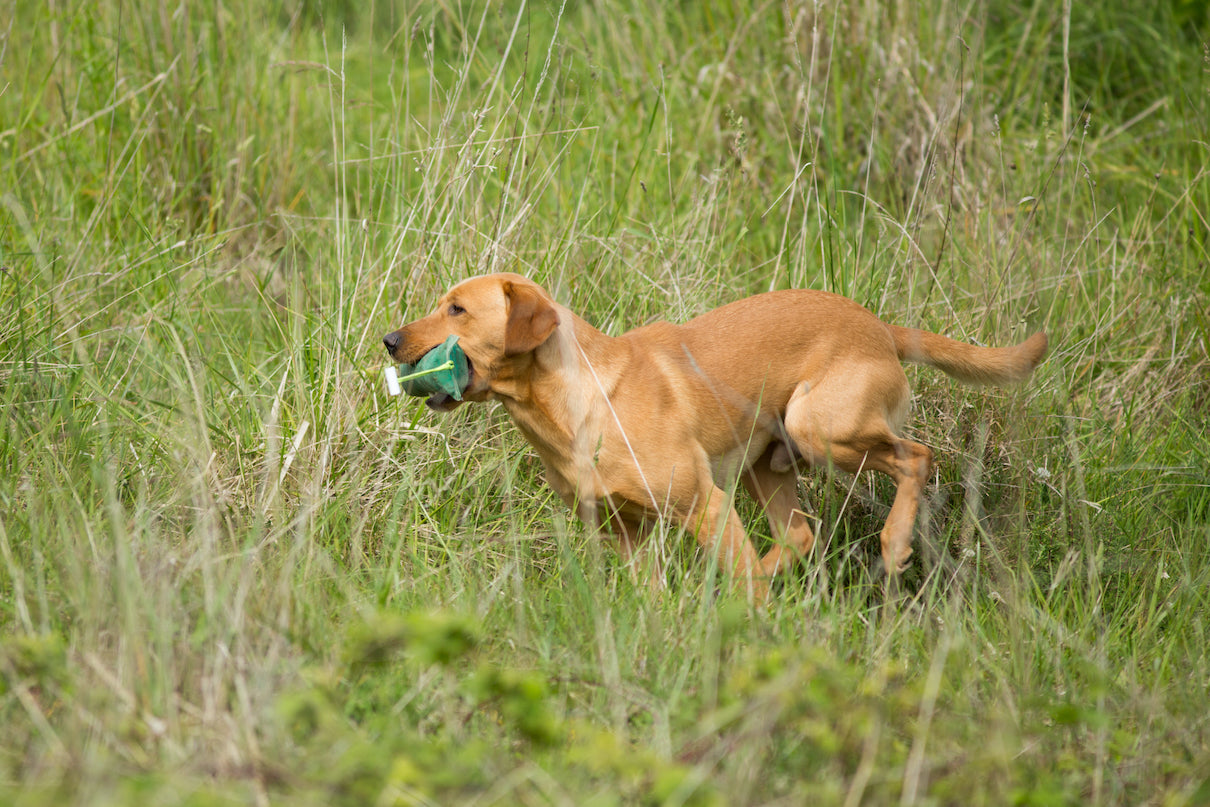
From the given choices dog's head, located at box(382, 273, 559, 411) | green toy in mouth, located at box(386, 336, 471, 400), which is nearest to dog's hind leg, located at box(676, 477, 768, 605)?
dog's head, located at box(382, 273, 559, 411)

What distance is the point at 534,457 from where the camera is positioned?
167 inches

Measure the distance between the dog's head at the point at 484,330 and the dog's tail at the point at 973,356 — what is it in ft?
4.32

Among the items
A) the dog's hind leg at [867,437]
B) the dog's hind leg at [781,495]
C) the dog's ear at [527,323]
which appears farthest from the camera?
the dog's hind leg at [781,495]

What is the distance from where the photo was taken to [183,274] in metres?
5.05

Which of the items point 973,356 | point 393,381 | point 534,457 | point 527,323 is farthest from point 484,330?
point 973,356

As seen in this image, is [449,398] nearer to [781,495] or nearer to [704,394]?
[704,394]

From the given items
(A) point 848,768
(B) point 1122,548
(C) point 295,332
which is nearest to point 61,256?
(C) point 295,332

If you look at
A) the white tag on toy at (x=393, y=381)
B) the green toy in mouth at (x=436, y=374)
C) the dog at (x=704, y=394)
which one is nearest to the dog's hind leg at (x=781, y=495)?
the dog at (x=704, y=394)

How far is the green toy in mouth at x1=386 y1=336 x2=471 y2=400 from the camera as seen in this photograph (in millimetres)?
3494

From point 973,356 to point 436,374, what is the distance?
1.89 meters

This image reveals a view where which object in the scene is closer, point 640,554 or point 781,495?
point 640,554

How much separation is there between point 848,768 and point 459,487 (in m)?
2.06

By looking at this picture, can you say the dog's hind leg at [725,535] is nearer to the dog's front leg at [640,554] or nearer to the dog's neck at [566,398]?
the dog's front leg at [640,554]

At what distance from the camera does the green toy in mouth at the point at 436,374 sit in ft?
11.5
